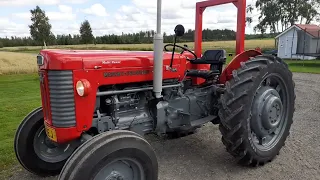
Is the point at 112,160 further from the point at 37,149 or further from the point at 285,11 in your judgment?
the point at 285,11

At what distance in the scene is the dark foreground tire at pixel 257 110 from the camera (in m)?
3.69

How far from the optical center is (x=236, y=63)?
446 centimetres

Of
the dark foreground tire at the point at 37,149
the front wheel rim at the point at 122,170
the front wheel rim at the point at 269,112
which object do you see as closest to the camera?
the front wheel rim at the point at 122,170

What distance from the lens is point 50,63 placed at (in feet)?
9.33

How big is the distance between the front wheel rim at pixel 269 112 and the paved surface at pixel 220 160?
0.33 metres

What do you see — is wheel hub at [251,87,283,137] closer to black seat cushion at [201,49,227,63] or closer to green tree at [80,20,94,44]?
black seat cushion at [201,49,227,63]

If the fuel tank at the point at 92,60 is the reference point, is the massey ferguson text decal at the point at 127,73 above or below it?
below

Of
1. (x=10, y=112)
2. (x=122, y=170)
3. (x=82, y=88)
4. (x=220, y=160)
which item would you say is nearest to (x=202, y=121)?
(x=220, y=160)

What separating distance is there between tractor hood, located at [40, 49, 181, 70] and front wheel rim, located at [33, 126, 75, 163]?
51.2 inches

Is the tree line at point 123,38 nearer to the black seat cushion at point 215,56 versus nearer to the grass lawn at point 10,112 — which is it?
the black seat cushion at point 215,56

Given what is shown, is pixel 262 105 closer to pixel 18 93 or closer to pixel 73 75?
pixel 73 75

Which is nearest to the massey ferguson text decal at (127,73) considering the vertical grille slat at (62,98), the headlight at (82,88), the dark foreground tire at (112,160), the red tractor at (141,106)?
the red tractor at (141,106)

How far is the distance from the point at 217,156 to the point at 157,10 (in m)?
2.47

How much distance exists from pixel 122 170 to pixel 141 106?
3.35ft
